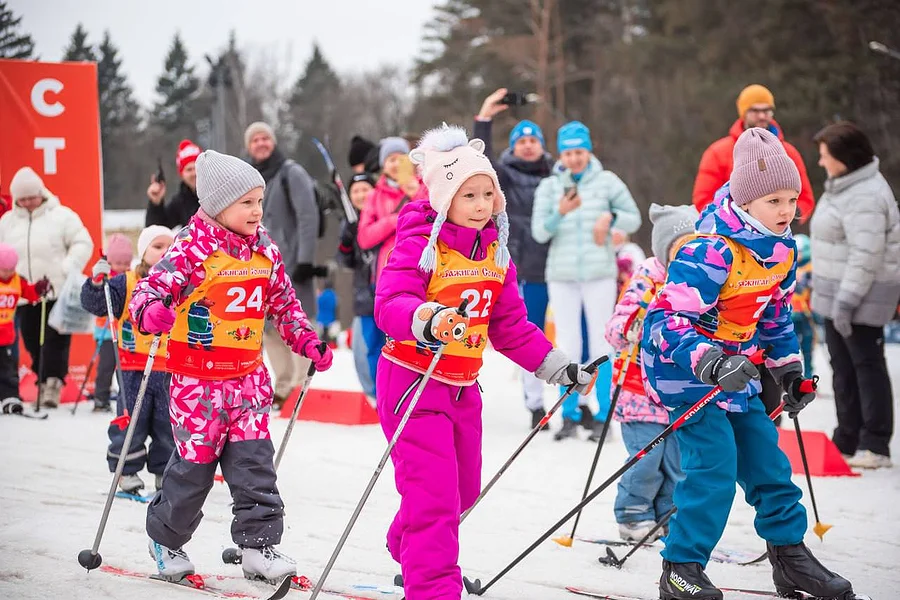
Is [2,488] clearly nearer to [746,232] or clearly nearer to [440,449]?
[440,449]

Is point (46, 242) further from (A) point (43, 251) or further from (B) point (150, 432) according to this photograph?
(B) point (150, 432)

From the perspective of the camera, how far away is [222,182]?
4250mm

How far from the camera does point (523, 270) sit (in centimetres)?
811

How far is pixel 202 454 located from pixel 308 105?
46.7 metres

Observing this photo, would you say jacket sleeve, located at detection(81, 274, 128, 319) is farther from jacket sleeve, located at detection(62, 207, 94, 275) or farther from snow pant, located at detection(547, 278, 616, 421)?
jacket sleeve, located at detection(62, 207, 94, 275)

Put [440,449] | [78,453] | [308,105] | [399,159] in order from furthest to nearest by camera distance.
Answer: [308,105] < [399,159] < [78,453] < [440,449]

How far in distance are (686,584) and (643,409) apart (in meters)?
1.32

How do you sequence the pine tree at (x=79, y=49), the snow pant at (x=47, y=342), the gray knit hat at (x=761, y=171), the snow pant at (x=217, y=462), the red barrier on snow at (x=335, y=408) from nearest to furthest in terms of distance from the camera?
the gray knit hat at (x=761, y=171) < the snow pant at (x=217, y=462) < the red barrier on snow at (x=335, y=408) < the snow pant at (x=47, y=342) < the pine tree at (x=79, y=49)

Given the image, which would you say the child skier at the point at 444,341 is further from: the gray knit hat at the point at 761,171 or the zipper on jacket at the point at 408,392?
the gray knit hat at the point at 761,171

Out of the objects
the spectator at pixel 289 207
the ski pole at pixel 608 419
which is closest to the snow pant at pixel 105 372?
the spectator at pixel 289 207

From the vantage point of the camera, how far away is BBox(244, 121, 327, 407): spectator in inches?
340

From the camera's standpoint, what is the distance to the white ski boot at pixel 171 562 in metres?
4.07

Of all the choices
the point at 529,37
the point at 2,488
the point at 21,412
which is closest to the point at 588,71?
the point at 529,37

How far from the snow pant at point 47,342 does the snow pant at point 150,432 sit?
12.9ft
